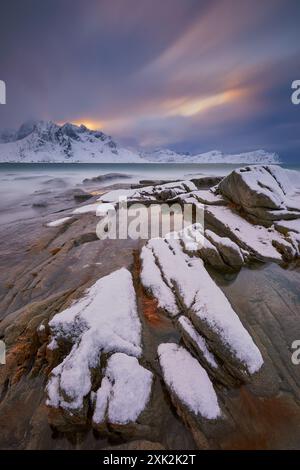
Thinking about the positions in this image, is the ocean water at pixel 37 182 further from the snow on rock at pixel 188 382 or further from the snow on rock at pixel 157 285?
the snow on rock at pixel 188 382

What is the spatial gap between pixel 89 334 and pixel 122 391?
4.16 ft

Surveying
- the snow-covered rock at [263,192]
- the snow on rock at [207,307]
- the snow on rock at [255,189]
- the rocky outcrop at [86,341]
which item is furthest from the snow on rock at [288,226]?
the rocky outcrop at [86,341]

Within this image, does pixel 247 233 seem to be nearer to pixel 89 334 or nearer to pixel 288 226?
pixel 288 226

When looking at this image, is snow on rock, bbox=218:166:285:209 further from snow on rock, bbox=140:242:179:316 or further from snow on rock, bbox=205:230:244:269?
snow on rock, bbox=140:242:179:316

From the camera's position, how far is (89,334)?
4527mm

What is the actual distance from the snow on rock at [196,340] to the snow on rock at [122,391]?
3.86 ft

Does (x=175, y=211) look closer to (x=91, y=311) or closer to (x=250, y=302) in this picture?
(x=250, y=302)

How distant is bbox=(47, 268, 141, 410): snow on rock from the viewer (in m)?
3.79

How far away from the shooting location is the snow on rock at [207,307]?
14.3ft

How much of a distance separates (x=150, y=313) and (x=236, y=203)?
10.1 meters

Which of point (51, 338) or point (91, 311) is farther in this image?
point (91, 311)

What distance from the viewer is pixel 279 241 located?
990cm

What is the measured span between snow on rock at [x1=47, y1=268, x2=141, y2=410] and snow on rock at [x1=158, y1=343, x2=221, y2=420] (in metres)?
0.68
